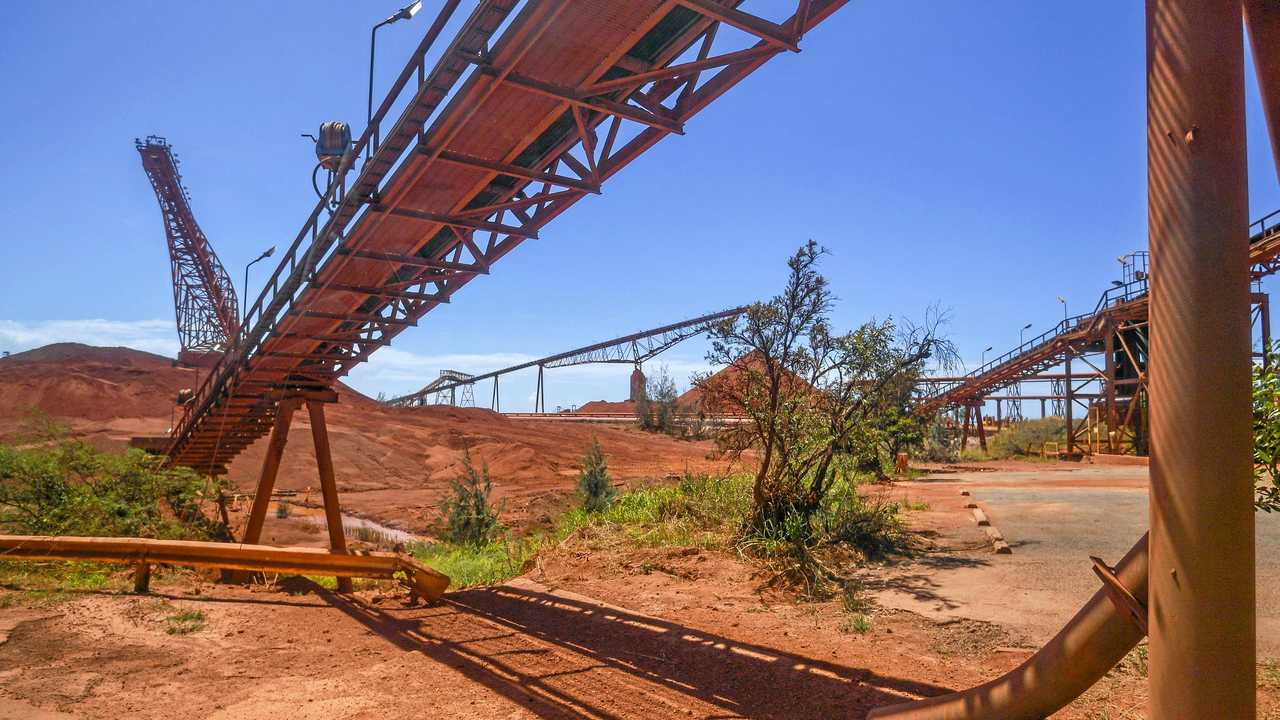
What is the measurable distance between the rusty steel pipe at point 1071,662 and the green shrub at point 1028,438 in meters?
34.9

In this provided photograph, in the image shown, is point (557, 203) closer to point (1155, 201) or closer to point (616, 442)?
point (1155, 201)

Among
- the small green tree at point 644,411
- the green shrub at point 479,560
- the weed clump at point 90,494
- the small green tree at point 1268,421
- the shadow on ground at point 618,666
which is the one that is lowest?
the green shrub at point 479,560

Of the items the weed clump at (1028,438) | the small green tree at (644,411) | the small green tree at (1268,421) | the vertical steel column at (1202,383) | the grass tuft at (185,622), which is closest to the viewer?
the vertical steel column at (1202,383)

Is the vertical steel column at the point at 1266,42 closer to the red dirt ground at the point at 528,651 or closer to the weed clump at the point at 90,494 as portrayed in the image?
the red dirt ground at the point at 528,651

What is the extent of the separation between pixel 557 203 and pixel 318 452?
572 centimetres

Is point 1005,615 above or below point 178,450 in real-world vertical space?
below

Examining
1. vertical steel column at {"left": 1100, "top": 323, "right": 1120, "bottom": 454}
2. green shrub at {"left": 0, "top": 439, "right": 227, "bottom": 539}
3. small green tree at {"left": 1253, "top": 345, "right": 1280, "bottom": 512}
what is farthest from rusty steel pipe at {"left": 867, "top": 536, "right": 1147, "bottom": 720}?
vertical steel column at {"left": 1100, "top": 323, "right": 1120, "bottom": 454}

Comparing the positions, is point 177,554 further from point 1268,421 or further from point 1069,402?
point 1069,402

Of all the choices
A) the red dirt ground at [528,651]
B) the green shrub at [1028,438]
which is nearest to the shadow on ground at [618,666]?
the red dirt ground at [528,651]

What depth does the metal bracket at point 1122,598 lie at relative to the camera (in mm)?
2756

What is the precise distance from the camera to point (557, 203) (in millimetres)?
7922

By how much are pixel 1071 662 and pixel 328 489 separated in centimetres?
988

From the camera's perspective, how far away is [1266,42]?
299 cm

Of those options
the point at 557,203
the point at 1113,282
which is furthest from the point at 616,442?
the point at 557,203
